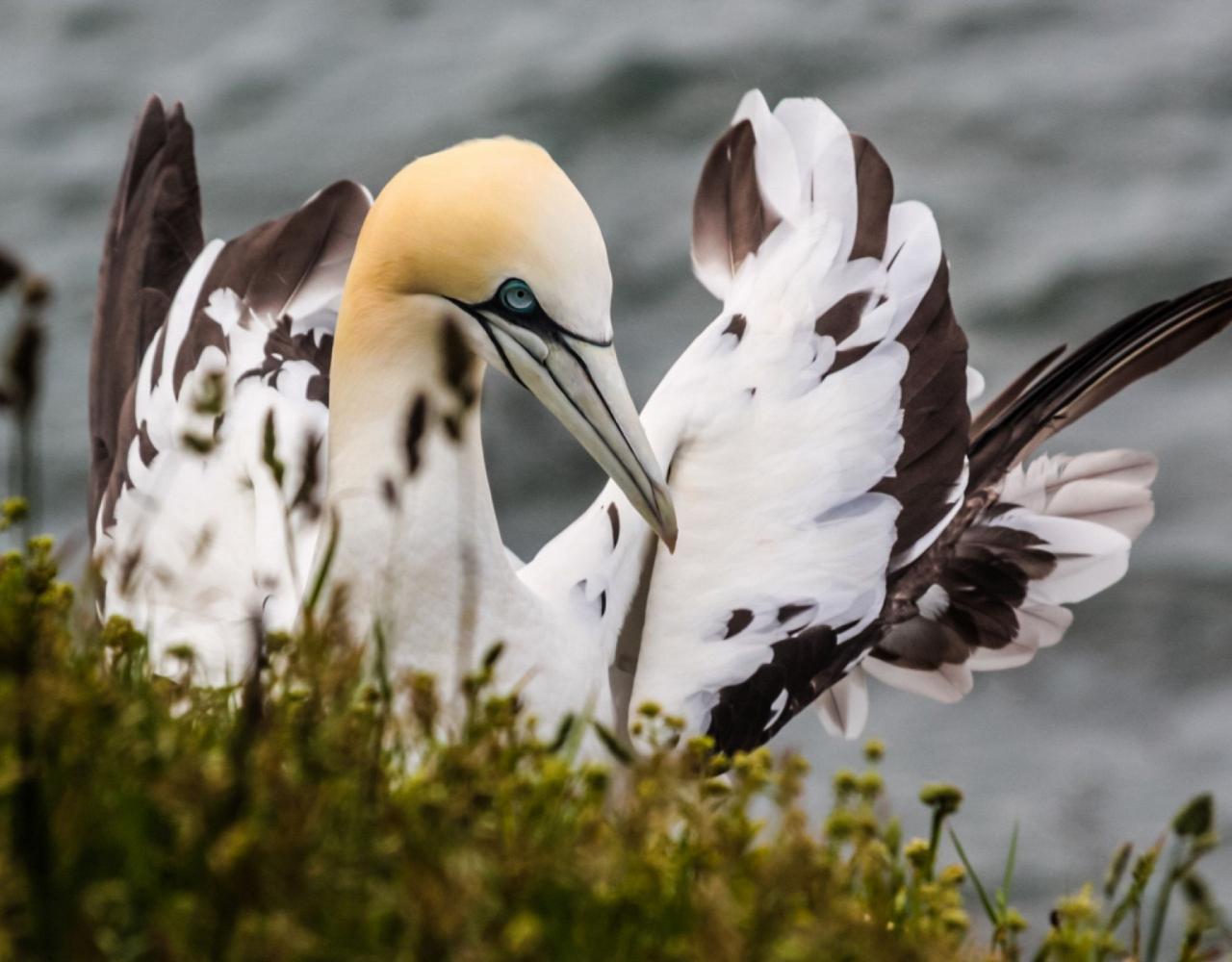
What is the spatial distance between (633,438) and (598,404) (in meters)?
0.09

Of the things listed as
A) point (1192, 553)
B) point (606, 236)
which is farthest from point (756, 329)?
point (606, 236)

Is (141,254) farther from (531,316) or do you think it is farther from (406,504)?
(531,316)

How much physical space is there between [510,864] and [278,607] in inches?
90.7

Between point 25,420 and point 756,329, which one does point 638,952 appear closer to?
point 25,420

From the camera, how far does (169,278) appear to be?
572cm

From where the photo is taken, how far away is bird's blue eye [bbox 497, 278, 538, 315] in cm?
374

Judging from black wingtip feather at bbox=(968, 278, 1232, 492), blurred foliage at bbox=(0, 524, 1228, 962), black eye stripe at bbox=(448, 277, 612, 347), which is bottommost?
blurred foliage at bbox=(0, 524, 1228, 962)

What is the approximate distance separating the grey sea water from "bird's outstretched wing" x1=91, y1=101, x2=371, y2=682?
3.15 meters

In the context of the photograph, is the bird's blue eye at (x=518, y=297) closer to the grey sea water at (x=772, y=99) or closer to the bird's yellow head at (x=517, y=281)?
the bird's yellow head at (x=517, y=281)

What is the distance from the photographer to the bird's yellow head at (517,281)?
368 cm

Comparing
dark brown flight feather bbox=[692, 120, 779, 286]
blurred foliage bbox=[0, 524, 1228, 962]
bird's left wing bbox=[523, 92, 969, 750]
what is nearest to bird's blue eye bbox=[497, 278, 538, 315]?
bird's left wing bbox=[523, 92, 969, 750]

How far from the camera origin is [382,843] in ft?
6.76

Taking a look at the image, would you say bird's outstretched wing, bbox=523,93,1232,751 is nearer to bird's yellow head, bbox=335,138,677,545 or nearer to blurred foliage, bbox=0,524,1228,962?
bird's yellow head, bbox=335,138,677,545

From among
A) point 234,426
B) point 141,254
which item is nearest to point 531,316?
point 234,426
